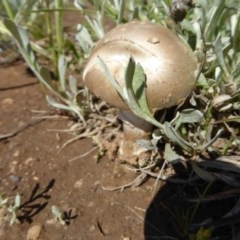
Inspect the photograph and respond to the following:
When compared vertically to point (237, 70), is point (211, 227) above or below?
below

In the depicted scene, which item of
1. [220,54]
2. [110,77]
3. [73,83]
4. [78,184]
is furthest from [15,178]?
[220,54]

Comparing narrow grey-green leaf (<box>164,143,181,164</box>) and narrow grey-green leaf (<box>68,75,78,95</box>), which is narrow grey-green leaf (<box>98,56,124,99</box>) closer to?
narrow grey-green leaf (<box>164,143,181,164</box>)

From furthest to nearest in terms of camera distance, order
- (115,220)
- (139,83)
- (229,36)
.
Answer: (229,36), (115,220), (139,83)

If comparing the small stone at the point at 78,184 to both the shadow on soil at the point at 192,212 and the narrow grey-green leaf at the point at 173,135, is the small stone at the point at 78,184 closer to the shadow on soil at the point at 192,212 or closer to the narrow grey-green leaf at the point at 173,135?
the shadow on soil at the point at 192,212

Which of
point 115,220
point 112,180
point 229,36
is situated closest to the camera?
point 115,220

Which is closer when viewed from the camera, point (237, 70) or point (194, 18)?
point (237, 70)

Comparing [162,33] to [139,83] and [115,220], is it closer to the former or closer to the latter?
[139,83]

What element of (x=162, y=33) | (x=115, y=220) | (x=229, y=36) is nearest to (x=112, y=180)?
(x=115, y=220)

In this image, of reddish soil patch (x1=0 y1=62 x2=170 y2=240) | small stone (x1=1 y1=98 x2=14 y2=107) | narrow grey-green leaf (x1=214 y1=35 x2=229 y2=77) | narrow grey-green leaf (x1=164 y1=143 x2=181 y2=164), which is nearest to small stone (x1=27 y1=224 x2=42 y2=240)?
reddish soil patch (x1=0 y1=62 x2=170 y2=240)
